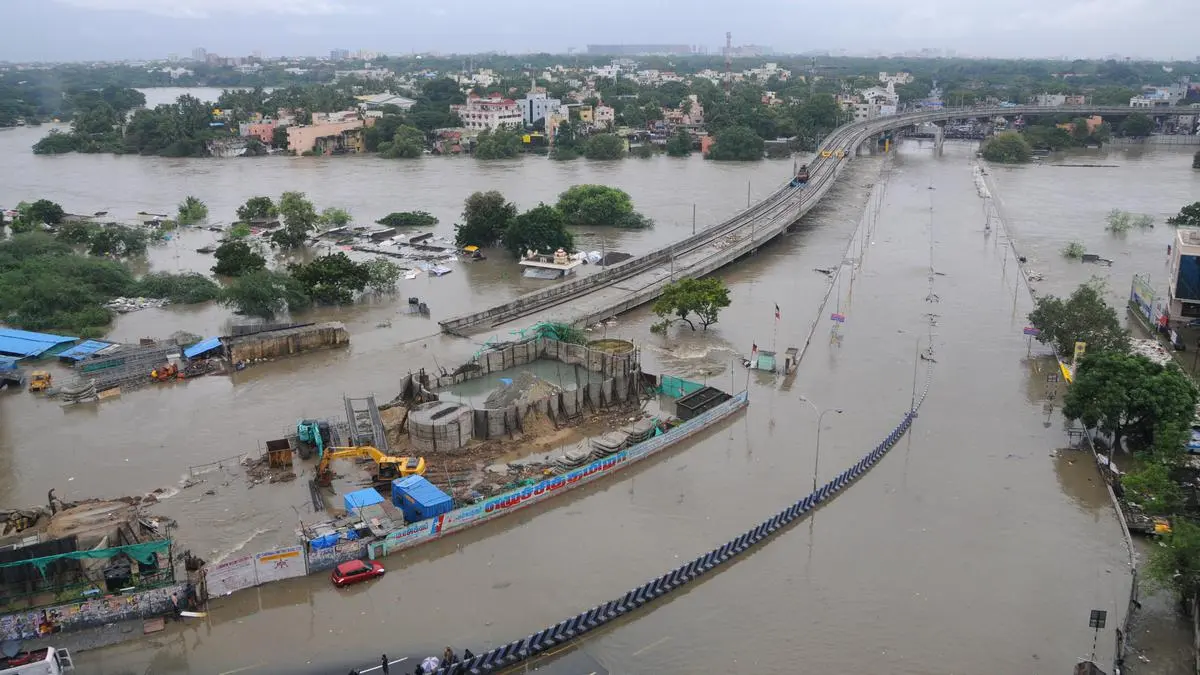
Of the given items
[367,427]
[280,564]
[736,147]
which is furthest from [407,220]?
[736,147]

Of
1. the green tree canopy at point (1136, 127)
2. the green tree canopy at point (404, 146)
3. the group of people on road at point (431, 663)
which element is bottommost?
the group of people on road at point (431, 663)

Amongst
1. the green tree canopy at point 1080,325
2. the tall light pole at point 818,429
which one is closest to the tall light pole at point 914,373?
the tall light pole at point 818,429

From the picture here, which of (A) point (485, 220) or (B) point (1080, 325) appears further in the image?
(A) point (485, 220)

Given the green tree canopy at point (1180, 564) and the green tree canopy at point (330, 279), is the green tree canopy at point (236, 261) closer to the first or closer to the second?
the green tree canopy at point (330, 279)

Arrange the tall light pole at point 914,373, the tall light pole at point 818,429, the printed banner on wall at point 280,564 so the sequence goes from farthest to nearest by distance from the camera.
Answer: the tall light pole at point 914,373, the tall light pole at point 818,429, the printed banner on wall at point 280,564

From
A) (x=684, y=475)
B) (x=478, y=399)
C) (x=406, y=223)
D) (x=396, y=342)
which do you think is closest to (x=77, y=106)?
(x=406, y=223)

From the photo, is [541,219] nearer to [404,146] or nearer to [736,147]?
[736,147]

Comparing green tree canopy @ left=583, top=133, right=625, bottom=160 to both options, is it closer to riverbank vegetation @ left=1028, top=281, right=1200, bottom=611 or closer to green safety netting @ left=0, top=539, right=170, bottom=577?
riverbank vegetation @ left=1028, top=281, right=1200, bottom=611
